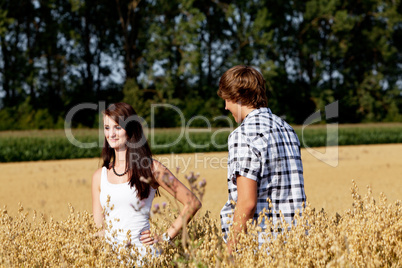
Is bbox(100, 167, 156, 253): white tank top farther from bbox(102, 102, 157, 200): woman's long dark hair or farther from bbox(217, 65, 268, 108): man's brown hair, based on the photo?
bbox(217, 65, 268, 108): man's brown hair

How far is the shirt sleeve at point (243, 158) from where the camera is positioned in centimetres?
288

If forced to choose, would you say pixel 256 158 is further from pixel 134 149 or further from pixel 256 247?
pixel 134 149

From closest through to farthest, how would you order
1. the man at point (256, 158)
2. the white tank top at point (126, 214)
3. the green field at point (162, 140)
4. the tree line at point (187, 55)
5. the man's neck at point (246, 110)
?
the man at point (256, 158) < the man's neck at point (246, 110) < the white tank top at point (126, 214) < the green field at point (162, 140) < the tree line at point (187, 55)

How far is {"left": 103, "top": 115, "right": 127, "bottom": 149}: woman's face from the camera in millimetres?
3344

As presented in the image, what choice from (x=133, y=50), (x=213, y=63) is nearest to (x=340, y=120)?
(x=213, y=63)

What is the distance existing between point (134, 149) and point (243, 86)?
3.11ft

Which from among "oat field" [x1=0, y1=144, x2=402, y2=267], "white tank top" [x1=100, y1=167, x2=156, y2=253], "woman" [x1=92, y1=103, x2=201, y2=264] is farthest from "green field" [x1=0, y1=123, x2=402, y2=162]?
"white tank top" [x1=100, y1=167, x2=156, y2=253]

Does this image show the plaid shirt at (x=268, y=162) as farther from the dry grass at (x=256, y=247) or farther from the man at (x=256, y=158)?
the dry grass at (x=256, y=247)

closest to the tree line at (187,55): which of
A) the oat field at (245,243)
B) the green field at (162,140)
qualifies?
the green field at (162,140)

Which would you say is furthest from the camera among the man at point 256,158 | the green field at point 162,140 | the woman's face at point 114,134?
the green field at point 162,140

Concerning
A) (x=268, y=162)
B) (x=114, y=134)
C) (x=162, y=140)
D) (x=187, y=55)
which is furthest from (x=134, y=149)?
(x=187, y=55)

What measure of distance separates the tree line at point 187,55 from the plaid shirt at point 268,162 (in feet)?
86.2

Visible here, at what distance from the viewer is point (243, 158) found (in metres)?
2.91

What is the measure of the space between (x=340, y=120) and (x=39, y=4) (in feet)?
90.4
